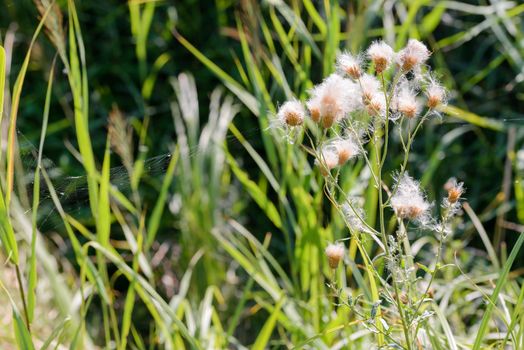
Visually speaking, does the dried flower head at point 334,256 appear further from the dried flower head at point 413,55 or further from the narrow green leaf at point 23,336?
the narrow green leaf at point 23,336

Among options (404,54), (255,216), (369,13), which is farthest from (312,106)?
(255,216)

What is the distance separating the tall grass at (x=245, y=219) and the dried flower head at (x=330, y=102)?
100 mm

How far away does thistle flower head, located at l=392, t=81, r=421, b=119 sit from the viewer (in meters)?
0.79

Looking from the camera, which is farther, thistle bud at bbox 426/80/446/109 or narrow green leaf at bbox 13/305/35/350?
narrow green leaf at bbox 13/305/35/350

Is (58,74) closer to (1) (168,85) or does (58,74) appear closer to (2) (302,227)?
(1) (168,85)

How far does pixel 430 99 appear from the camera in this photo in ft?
2.62

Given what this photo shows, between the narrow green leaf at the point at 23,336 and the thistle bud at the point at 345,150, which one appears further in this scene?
the narrow green leaf at the point at 23,336

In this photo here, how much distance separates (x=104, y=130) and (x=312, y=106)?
1960 millimetres

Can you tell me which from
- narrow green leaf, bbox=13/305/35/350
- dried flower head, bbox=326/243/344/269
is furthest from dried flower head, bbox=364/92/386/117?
narrow green leaf, bbox=13/305/35/350

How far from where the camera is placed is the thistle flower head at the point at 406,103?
79cm

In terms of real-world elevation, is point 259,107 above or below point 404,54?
below

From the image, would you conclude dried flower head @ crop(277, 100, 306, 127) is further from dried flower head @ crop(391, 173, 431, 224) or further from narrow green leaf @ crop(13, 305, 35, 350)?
narrow green leaf @ crop(13, 305, 35, 350)

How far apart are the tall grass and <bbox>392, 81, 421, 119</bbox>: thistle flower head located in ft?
0.20

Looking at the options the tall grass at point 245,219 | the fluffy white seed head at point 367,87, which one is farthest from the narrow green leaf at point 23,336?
the fluffy white seed head at point 367,87
